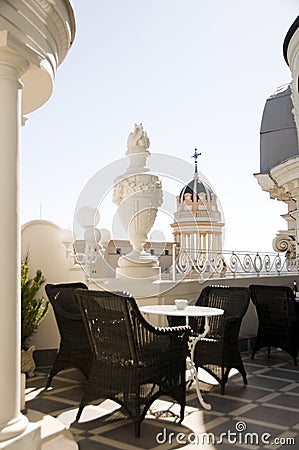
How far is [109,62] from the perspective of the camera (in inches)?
246

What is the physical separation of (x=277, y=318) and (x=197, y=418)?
2616mm

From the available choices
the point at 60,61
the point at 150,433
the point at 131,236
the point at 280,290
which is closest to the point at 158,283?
the point at 131,236

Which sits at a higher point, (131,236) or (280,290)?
(131,236)

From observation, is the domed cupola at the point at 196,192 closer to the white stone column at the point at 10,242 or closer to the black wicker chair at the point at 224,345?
the black wicker chair at the point at 224,345

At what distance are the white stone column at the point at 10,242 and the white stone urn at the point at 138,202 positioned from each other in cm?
337

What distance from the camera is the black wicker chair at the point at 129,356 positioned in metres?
3.53

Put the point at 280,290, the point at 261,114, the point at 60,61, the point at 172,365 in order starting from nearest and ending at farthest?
the point at 60,61 < the point at 172,365 < the point at 280,290 < the point at 261,114

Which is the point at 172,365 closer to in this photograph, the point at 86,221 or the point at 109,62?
the point at 86,221

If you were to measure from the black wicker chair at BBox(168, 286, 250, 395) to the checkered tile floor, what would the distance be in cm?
21

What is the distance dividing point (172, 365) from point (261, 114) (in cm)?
1114

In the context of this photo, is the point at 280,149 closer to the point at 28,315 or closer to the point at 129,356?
the point at 28,315

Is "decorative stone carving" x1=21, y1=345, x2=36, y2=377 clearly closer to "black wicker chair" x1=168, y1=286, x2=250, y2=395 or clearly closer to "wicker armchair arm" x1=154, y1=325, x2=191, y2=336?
"black wicker chair" x1=168, y1=286, x2=250, y2=395

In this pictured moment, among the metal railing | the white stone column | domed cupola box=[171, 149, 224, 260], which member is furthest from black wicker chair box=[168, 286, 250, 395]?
the white stone column

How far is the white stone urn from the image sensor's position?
590cm
